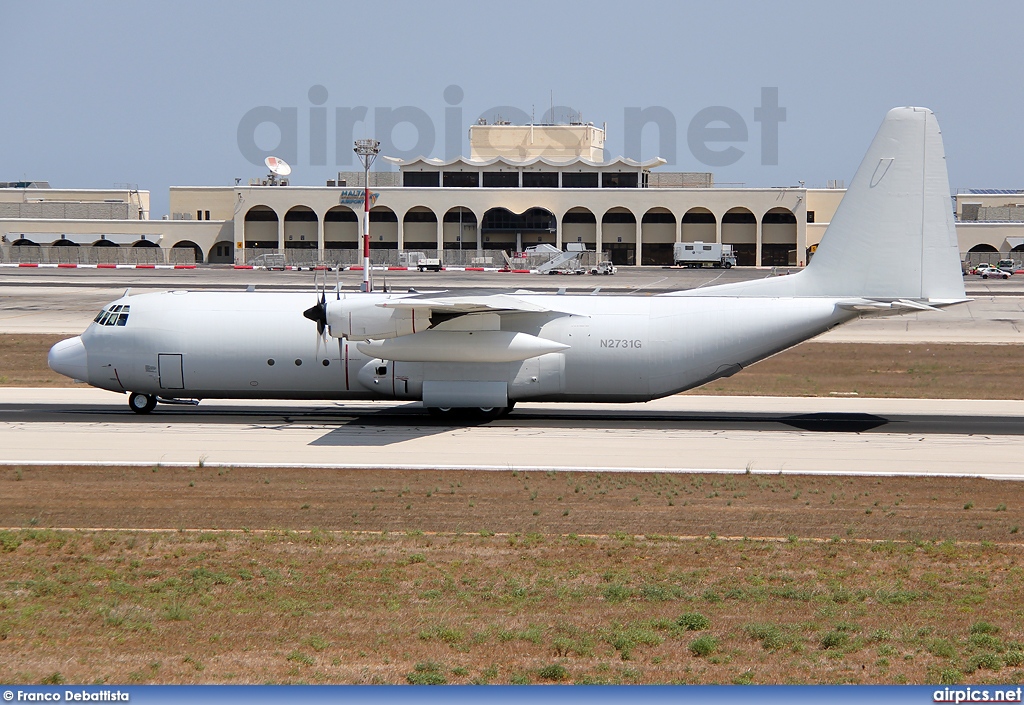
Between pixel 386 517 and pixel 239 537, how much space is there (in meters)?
2.80

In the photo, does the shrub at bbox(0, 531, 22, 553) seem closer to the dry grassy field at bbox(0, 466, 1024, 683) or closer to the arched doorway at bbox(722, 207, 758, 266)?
the dry grassy field at bbox(0, 466, 1024, 683)

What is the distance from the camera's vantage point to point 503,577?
14.9m

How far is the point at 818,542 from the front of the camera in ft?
56.0

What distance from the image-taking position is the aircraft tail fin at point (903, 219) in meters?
27.9

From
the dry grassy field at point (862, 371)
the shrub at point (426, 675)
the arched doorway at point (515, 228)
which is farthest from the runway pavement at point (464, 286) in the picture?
the shrub at point (426, 675)

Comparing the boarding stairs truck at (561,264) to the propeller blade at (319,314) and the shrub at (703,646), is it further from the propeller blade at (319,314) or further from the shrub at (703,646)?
the shrub at (703,646)

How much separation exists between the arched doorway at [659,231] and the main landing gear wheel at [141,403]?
100 m

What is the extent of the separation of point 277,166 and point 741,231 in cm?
5660

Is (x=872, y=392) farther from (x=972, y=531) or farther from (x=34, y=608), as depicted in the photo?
(x=34, y=608)

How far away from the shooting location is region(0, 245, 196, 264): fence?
11866 cm

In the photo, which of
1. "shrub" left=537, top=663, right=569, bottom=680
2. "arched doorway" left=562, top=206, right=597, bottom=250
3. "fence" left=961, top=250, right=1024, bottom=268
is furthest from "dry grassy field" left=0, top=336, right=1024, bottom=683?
"fence" left=961, top=250, right=1024, bottom=268

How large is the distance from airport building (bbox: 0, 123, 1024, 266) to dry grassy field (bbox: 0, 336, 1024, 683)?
100m

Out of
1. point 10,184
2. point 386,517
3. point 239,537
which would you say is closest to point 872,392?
point 386,517

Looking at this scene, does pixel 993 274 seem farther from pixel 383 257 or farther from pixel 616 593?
pixel 616 593
